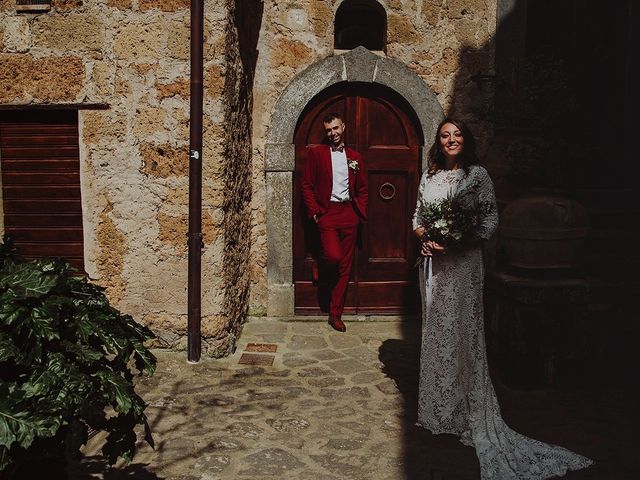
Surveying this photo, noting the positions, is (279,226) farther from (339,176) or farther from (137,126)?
(137,126)

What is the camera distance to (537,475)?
136 inches

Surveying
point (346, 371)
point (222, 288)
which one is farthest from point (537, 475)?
point (222, 288)

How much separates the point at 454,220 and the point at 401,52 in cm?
313

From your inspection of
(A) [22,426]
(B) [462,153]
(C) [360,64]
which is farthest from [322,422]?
(C) [360,64]

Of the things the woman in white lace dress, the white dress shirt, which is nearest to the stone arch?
the white dress shirt

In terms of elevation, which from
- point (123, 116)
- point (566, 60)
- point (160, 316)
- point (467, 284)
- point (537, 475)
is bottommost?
point (537, 475)

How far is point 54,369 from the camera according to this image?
7.34ft

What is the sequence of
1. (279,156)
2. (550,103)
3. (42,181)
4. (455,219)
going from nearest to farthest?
(455,219)
(42,181)
(550,103)
(279,156)

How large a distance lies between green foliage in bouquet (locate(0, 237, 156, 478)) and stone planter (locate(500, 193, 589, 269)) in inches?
133

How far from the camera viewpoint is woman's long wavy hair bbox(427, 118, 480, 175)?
3932 millimetres

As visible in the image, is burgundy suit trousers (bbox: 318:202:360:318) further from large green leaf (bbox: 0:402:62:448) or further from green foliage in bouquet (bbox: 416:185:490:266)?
large green leaf (bbox: 0:402:62:448)

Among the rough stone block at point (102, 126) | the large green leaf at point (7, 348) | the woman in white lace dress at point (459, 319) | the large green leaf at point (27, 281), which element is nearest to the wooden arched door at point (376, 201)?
the rough stone block at point (102, 126)

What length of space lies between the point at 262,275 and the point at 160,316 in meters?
1.51

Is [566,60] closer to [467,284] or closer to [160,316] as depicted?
[467,284]
